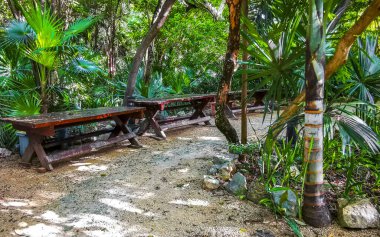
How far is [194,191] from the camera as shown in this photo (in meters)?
3.04

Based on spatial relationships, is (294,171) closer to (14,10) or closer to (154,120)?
(154,120)

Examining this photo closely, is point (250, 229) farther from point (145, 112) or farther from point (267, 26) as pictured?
point (145, 112)

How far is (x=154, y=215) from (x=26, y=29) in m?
3.57

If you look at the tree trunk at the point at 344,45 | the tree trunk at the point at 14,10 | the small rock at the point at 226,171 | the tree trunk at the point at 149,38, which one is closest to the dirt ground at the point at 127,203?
the small rock at the point at 226,171

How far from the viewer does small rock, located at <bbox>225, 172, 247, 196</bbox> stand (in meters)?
2.92

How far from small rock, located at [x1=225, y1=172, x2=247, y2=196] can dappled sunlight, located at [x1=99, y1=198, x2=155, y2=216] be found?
88 cm

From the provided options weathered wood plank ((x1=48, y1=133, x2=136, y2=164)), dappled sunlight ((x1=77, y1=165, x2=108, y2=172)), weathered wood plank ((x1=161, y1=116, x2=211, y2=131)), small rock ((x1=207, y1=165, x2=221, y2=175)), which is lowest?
dappled sunlight ((x1=77, y1=165, x2=108, y2=172))

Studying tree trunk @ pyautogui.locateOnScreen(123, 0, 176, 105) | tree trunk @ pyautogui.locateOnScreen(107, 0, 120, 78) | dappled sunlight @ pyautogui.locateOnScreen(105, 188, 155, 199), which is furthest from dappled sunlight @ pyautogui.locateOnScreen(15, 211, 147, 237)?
tree trunk @ pyautogui.locateOnScreen(107, 0, 120, 78)

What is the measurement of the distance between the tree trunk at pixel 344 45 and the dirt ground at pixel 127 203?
33.6 inches

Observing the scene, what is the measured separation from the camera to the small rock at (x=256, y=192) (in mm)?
2762

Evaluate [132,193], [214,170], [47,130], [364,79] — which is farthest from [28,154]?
[364,79]

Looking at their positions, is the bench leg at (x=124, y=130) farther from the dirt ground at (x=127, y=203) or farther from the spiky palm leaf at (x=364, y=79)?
the spiky palm leaf at (x=364, y=79)

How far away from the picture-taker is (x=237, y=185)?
2959 mm

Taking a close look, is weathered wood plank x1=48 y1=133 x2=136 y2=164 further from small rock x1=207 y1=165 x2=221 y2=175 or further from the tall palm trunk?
the tall palm trunk
